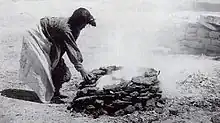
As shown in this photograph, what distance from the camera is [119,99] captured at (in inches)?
190

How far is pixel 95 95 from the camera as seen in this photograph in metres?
4.85

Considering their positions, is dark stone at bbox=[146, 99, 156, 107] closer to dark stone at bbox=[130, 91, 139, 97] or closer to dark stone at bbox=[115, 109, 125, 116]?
dark stone at bbox=[130, 91, 139, 97]

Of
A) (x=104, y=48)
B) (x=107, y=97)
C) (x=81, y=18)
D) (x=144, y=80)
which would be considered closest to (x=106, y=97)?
(x=107, y=97)

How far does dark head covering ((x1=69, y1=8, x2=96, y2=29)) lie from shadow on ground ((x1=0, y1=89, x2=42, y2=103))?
1.37 meters

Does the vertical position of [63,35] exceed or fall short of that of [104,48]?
it exceeds it

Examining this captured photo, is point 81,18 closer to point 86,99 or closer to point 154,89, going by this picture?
point 86,99

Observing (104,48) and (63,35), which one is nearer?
(63,35)

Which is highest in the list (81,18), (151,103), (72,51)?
(81,18)

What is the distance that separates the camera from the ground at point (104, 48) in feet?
16.5

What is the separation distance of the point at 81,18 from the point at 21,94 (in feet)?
5.67

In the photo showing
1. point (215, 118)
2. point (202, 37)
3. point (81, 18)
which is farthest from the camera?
point (202, 37)

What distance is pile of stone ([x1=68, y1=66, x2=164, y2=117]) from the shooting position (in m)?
4.79

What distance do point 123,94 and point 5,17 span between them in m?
9.61

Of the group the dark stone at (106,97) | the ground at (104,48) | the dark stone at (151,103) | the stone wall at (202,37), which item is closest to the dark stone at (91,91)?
the dark stone at (106,97)
